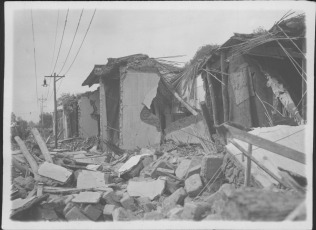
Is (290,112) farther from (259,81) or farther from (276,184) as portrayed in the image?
(276,184)

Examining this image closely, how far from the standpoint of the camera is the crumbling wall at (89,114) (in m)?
18.7

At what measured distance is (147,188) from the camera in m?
6.65

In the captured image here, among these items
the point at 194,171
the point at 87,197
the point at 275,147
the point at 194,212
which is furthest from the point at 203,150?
the point at 275,147

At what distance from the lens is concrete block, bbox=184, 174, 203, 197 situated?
586 cm

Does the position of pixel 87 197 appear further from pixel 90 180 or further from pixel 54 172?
pixel 54 172

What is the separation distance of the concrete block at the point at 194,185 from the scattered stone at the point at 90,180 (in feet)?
7.03

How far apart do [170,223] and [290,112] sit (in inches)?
180

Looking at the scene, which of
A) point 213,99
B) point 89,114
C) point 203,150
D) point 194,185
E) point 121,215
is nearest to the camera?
point 121,215

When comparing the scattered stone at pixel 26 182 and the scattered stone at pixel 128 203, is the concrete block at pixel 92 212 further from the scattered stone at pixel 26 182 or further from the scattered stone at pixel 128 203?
the scattered stone at pixel 26 182

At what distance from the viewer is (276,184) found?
4.69 meters

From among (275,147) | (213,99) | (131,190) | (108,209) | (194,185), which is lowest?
(108,209)

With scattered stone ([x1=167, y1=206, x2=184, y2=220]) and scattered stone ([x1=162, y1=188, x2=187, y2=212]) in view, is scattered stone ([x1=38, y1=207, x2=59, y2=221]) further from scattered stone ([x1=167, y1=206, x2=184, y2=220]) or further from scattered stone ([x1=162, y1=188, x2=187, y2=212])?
scattered stone ([x1=167, y1=206, x2=184, y2=220])

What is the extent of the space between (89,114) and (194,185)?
13.7 metres

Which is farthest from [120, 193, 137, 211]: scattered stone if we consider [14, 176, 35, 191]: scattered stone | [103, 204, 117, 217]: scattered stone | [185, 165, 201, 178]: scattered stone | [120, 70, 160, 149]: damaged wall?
[120, 70, 160, 149]: damaged wall
